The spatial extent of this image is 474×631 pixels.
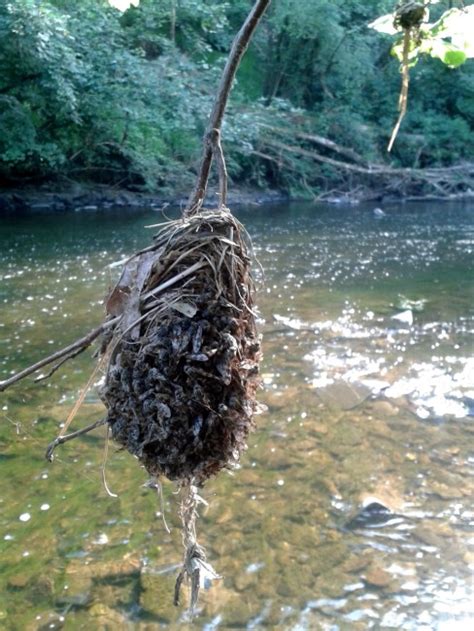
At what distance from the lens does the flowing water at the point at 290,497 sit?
5.17m

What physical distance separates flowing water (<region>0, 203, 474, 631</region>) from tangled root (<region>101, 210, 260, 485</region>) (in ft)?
1.03

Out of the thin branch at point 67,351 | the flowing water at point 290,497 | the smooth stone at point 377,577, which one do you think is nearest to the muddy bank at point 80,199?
the flowing water at point 290,497

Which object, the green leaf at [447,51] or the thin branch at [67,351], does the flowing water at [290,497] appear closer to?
the thin branch at [67,351]

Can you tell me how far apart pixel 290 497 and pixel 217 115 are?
4878mm

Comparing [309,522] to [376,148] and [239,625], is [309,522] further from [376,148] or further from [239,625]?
[376,148]

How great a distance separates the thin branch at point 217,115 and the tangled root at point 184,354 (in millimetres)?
56

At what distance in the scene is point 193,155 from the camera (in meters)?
31.2

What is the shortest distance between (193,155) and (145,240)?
43.3 ft

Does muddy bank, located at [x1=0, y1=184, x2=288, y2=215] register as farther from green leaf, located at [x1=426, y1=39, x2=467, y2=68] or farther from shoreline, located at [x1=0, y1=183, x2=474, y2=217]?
green leaf, located at [x1=426, y1=39, x2=467, y2=68]

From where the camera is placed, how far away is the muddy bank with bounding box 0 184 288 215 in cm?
2616

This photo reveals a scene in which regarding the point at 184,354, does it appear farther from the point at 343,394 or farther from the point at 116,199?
the point at 116,199

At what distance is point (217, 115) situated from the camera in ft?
7.43

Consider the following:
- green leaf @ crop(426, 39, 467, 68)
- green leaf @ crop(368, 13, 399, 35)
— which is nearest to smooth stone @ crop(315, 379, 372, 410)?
green leaf @ crop(426, 39, 467, 68)

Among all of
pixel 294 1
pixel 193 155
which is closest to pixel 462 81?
pixel 294 1
